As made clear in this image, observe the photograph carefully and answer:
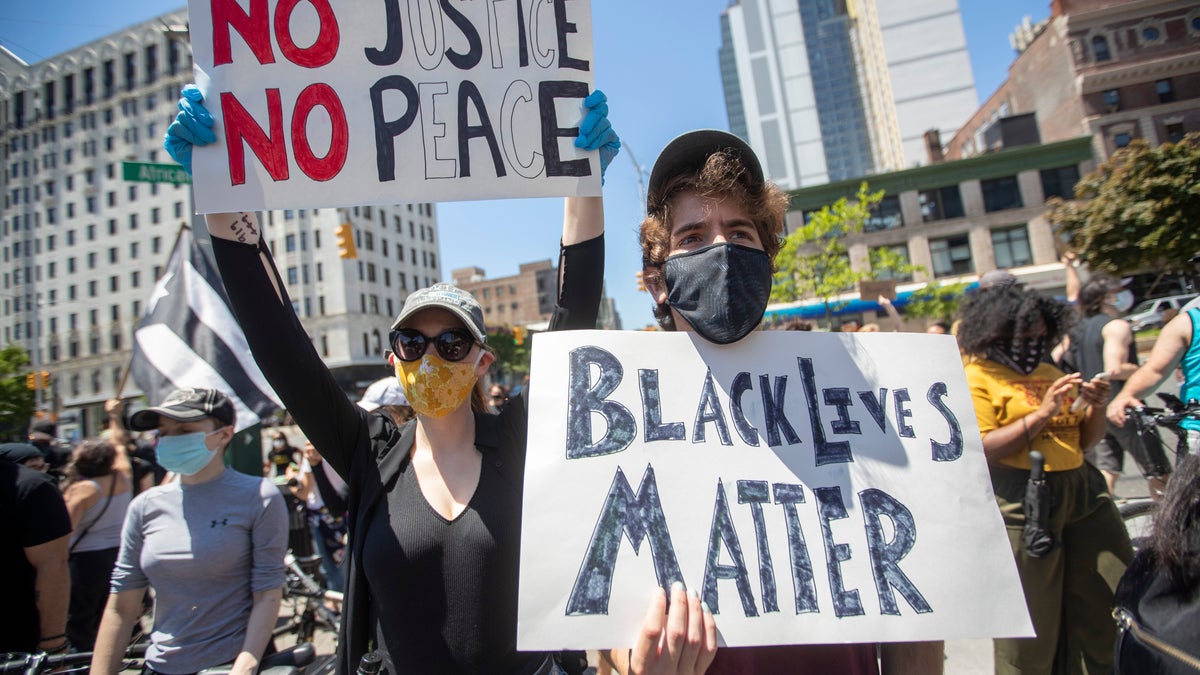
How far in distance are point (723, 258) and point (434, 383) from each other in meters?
0.95

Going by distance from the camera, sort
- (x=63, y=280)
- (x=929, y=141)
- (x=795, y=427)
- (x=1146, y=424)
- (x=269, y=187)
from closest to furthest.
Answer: (x=795, y=427) → (x=269, y=187) → (x=1146, y=424) → (x=929, y=141) → (x=63, y=280)

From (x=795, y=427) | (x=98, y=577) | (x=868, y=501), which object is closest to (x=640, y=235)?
(x=795, y=427)

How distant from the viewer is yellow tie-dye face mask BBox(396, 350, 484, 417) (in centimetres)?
178

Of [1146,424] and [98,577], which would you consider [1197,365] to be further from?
[98,577]

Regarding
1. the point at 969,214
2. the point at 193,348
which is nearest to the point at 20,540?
the point at 193,348

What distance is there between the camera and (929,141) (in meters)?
37.8

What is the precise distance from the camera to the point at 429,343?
1835 mm

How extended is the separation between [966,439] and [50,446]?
8.41m

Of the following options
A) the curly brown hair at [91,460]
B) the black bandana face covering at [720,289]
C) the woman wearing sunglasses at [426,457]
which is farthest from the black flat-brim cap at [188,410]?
the curly brown hair at [91,460]

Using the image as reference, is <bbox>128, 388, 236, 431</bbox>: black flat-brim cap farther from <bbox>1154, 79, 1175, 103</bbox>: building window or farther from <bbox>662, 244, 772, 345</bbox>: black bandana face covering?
<bbox>1154, 79, 1175, 103</bbox>: building window

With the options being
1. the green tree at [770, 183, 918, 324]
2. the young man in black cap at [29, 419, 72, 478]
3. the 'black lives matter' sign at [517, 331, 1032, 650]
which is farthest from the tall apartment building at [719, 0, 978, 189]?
the 'black lives matter' sign at [517, 331, 1032, 650]

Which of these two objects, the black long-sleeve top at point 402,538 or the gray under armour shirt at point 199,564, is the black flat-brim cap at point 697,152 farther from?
the gray under armour shirt at point 199,564

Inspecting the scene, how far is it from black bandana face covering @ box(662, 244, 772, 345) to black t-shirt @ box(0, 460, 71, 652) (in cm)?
327

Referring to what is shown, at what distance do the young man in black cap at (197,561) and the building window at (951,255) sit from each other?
38.4 m
